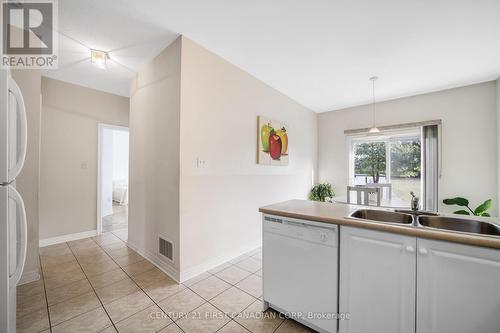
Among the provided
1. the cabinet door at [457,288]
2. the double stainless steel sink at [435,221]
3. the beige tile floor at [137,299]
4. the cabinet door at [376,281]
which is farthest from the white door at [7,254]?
the cabinet door at [457,288]

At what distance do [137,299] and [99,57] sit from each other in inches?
111

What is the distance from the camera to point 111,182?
16.9 ft

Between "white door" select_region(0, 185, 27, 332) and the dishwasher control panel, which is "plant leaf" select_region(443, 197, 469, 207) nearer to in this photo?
the dishwasher control panel

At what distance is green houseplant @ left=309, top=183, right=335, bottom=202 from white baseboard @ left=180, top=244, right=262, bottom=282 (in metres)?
2.21

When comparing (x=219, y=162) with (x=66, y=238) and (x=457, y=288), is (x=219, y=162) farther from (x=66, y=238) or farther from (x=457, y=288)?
(x=66, y=238)

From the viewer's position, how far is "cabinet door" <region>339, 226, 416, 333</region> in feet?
3.62

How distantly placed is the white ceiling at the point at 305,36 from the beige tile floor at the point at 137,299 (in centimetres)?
262

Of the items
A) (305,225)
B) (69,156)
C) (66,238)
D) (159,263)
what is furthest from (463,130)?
(66,238)

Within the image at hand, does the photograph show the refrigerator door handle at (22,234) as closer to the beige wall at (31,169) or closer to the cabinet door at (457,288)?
the beige wall at (31,169)

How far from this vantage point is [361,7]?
1735 mm

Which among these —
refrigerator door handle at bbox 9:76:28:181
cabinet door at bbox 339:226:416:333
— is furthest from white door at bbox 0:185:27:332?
cabinet door at bbox 339:226:416:333

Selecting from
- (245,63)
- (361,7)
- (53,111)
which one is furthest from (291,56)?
(53,111)

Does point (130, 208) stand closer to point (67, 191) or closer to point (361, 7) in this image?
point (67, 191)

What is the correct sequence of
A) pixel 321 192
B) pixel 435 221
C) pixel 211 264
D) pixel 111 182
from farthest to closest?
1. pixel 111 182
2. pixel 321 192
3. pixel 211 264
4. pixel 435 221
